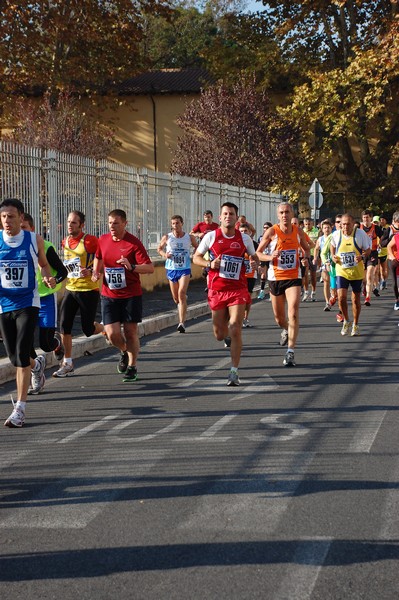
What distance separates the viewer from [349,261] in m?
15.3

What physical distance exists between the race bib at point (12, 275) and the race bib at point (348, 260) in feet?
25.4

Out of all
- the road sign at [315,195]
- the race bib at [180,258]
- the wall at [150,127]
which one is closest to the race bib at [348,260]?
the race bib at [180,258]

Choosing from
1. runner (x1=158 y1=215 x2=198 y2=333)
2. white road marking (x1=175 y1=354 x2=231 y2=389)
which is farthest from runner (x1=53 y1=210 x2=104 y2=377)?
runner (x1=158 y1=215 x2=198 y2=333)

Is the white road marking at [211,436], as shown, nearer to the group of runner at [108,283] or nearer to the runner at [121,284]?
the group of runner at [108,283]

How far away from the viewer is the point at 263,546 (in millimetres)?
4836

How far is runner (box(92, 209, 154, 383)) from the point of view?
1051 centimetres

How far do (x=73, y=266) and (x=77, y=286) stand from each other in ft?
0.77

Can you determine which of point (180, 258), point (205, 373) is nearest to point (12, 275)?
point (205, 373)

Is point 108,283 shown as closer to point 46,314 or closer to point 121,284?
point 121,284

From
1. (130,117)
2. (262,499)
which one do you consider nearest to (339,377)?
(262,499)

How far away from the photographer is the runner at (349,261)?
15.2 meters

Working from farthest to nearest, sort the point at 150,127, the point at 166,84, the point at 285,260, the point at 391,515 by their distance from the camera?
the point at 150,127, the point at 166,84, the point at 285,260, the point at 391,515

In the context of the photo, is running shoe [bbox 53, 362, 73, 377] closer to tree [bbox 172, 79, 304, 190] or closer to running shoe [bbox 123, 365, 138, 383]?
running shoe [bbox 123, 365, 138, 383]

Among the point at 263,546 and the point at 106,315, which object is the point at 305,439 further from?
the point at 106,315
